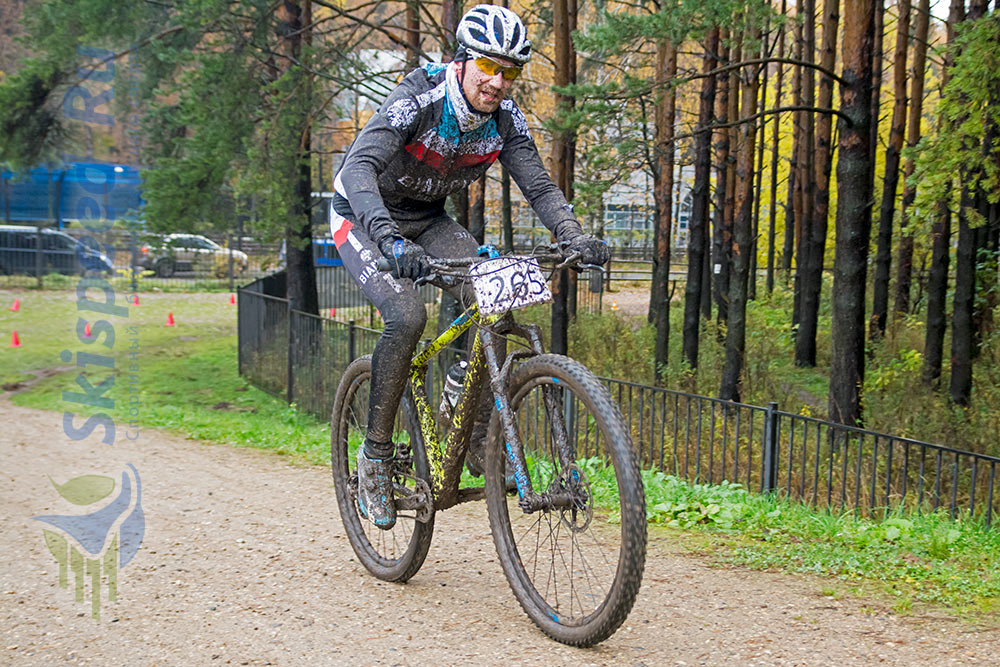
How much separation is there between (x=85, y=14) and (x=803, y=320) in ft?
51.6

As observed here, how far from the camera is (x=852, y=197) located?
10.5 metres

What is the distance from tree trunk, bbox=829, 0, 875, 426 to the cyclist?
6.93 meters

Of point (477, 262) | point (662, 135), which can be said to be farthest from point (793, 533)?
point (662, 135)

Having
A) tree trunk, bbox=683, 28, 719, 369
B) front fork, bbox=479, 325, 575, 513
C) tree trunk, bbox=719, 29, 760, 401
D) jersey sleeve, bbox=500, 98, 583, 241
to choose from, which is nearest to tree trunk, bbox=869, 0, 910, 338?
tree trunk, bbox=683, 28, 719, 369

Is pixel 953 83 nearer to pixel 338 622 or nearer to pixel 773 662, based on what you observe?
pixel 773 662

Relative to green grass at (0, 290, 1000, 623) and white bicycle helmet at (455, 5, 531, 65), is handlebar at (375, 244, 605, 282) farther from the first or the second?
green grass at (0, 290, 1000, 623)

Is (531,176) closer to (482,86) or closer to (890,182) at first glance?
(482,86)

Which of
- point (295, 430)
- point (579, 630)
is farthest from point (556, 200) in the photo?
point (295, 430)

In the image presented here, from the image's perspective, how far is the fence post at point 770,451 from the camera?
754cm

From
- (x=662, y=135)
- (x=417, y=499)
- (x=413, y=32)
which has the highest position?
(x=413, y=32)

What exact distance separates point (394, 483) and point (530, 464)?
2.63 ft

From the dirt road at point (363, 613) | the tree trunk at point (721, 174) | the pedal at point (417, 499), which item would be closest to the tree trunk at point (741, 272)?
the tree trunk at point (721, 174)

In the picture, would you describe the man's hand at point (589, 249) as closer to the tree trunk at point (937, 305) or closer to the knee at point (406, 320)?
the knee at point (406, 320)

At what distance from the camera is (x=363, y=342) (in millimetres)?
11828
